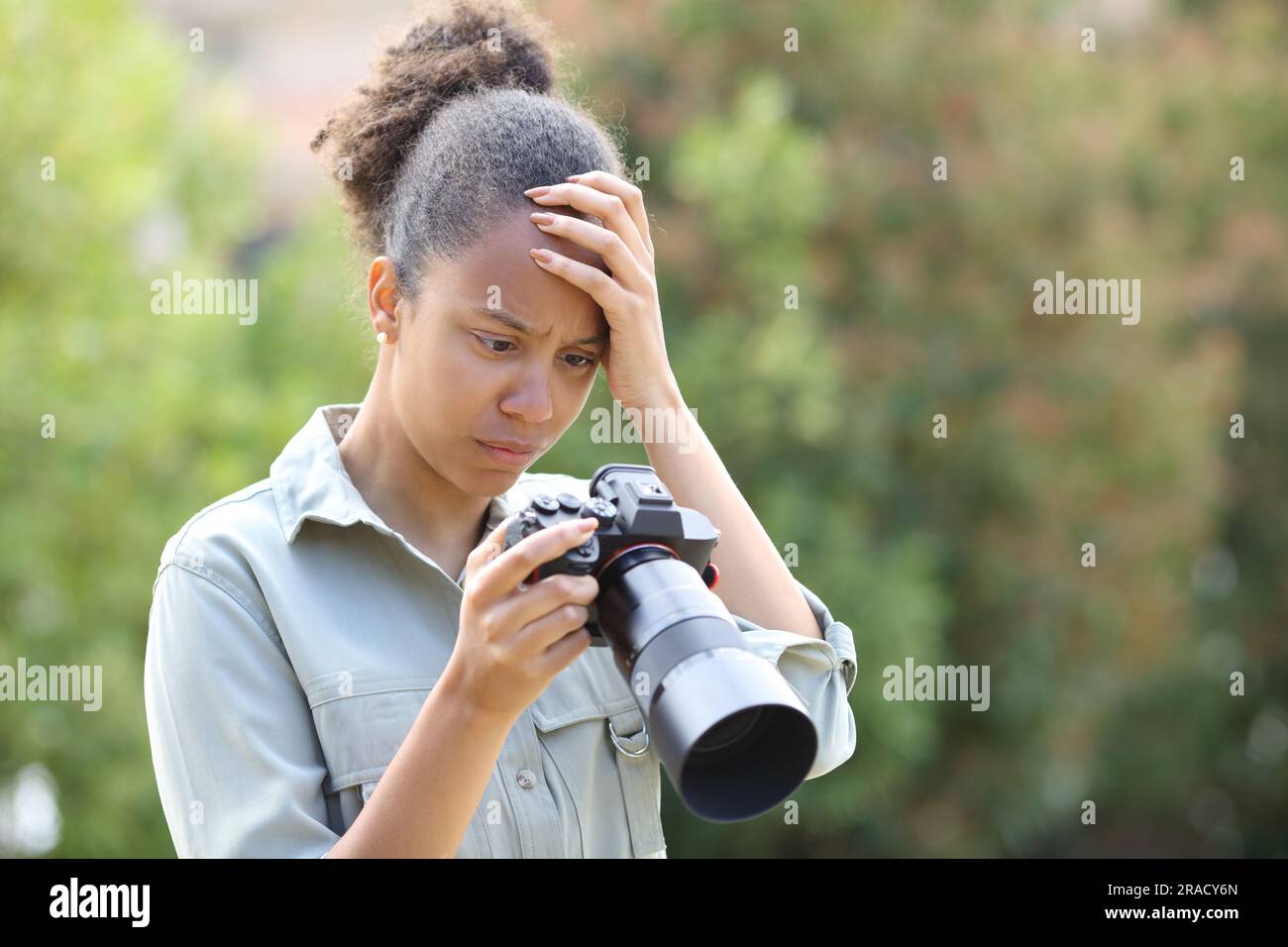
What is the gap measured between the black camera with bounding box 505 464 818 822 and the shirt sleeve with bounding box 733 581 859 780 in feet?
0.92

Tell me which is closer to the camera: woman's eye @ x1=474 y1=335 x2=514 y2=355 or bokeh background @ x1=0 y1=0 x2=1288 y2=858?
woman's eye @ x1=474 y1=335 x2=514 y2=355

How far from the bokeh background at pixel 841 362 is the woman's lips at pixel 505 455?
3.05 m

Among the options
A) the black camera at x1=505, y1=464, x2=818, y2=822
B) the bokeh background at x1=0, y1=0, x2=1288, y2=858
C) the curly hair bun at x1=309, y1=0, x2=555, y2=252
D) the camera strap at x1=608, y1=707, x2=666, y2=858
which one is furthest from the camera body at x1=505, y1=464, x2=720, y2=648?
the bokeh background at x1=0, y1=0, x2=1288, y2=858

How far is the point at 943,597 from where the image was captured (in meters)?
6.29

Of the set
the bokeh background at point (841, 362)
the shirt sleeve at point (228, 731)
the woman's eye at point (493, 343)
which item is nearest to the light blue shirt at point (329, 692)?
the shirt sleeve at point (228, 731)

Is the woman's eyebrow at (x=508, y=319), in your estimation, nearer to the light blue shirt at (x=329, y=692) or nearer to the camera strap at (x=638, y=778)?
the light blue shirt at (x=329, y=692)

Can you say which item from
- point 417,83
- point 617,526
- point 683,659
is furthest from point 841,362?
point 683,659

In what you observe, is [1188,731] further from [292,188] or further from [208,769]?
[208,769]

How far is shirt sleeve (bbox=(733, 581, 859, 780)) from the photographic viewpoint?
1738mm

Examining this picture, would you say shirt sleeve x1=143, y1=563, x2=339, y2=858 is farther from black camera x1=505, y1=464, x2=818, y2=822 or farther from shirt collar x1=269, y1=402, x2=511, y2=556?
black camera x1=505, y1=464, x2=818, y2=822

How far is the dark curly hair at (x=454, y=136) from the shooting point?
5.62 feet

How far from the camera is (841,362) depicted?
19.7 feet

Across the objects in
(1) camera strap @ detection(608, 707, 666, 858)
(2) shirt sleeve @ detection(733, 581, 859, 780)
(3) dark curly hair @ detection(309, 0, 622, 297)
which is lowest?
(1) camera strap @ detection(608, 707, 666, 858)

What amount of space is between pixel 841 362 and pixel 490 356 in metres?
4.51
